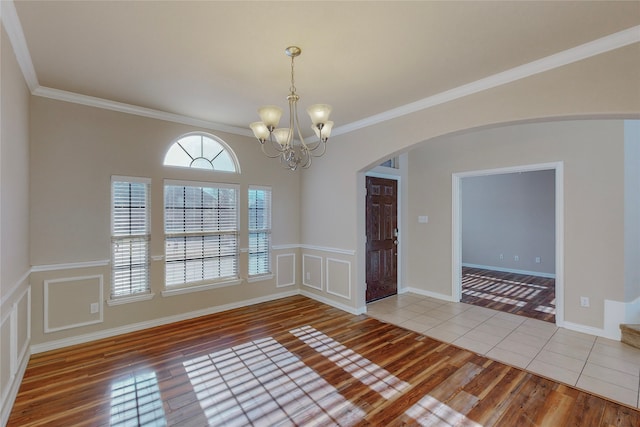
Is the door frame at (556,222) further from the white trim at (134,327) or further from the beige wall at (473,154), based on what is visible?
the white trim at (134,327)

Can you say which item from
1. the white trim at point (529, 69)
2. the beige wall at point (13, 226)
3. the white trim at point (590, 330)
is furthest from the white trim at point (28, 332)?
the white trim at point (590, 330)

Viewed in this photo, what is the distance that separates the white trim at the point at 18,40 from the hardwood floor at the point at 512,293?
20.1 feet

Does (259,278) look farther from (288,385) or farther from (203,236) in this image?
(288,385)

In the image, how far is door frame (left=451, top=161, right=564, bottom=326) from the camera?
382 centimetres

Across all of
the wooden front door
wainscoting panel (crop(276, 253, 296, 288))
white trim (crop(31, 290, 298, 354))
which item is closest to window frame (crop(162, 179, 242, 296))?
white trim (crop(31, 290, 298, 354))

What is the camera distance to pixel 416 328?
3748 mm

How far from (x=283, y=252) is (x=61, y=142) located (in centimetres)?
330

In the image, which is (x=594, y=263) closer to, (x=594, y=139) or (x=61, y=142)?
(x=594, y=139)

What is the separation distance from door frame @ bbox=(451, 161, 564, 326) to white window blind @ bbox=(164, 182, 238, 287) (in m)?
3.64

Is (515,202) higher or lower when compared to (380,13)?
lower

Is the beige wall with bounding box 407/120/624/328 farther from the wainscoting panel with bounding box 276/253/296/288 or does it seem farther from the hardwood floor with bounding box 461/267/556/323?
the wainscoting panel with bounding box 276/253/296/288

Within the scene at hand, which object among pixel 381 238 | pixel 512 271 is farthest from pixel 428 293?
pixel 512 271

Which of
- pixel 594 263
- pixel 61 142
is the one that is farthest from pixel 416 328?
pixel 61 142

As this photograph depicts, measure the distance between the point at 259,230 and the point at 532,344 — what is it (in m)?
3.99
